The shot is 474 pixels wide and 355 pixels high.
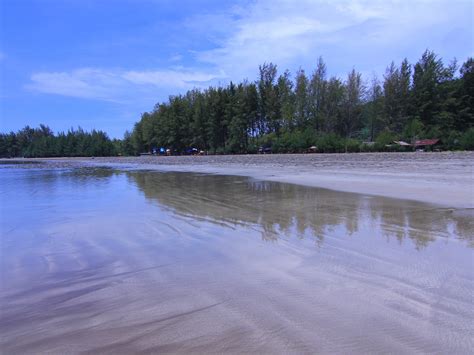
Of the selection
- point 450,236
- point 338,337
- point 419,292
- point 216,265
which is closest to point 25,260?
point 216,265

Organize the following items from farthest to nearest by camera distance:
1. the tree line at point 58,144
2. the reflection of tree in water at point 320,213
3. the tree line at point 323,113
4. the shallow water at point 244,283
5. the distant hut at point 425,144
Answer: the tree line at point 58,144
the tree line at point 323,113
the distant hut at point 425,144
the reflection of tree in water at point 320,213
the shallow water at point 244,283

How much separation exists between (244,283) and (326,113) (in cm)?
4863

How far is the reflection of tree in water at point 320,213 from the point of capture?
4875 mm

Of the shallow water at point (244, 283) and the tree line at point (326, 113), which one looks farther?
the tree line at point (326, 113)

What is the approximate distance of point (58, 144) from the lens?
100 metres

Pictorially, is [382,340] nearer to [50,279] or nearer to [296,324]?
[296,324]

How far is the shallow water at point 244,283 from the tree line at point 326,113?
2692cm

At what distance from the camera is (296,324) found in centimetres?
238

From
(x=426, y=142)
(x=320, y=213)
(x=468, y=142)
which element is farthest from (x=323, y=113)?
(x=320, y=213)

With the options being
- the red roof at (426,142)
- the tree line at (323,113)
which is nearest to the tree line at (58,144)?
the tree line at (323,113)

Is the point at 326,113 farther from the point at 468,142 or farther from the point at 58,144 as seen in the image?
the point at 58,144

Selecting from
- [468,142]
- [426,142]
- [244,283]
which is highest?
[426,142]

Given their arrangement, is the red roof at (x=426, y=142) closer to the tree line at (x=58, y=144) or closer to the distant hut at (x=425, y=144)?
the distant hut at (x=425, y=144)

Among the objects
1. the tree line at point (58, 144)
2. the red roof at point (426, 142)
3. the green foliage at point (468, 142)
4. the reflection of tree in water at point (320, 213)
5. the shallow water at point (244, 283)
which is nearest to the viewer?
the shallow water at point (244, 283)
